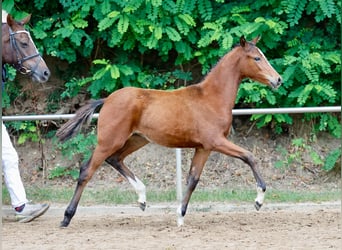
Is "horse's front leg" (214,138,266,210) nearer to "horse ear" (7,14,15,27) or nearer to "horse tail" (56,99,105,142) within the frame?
"horse tail" (56,99,105,142)

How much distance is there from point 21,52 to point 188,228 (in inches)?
112

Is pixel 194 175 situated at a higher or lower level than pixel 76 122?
lower

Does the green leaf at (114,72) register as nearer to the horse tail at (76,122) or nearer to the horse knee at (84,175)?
the horse tail at (76,122)

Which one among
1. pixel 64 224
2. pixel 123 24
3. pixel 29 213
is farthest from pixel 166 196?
pixel 123 24

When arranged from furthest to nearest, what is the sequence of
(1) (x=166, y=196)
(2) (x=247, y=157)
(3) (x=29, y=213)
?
(1) (x=166, y=196), (3) (x=29, y=213), (2) (x=247, y=157)

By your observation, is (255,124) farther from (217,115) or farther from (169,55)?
(217,115)

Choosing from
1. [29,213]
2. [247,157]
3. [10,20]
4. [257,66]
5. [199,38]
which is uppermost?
[10,20]

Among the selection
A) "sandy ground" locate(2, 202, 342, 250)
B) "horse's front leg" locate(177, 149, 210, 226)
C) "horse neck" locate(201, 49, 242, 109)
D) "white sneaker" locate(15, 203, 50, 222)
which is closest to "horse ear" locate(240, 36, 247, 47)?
"horse neck" locate(201, 49, 242, 109)

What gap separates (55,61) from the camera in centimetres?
1266

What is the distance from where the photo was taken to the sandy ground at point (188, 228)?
22.8 feet

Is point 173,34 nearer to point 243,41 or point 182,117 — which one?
point 243,41

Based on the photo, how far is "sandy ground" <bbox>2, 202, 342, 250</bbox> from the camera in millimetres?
6953

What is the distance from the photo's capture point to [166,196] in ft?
33.0

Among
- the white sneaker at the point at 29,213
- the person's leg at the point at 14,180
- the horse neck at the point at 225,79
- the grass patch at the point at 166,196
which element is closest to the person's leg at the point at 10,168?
the person's leg at the point at 14,180
